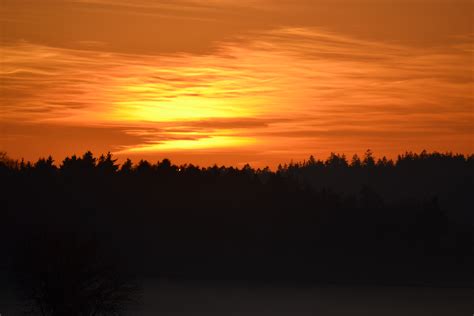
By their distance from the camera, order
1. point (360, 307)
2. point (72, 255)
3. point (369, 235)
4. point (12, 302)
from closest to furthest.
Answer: point (72, 255) < point (12, 302) < point (360, 307) < point (369, 235)

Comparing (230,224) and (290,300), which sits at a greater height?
(230,224)

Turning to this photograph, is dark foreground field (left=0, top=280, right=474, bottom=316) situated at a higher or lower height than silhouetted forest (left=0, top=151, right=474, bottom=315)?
lower

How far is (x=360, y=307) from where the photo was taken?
395 feet

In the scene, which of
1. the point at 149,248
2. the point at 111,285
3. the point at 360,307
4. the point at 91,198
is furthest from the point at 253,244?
the point at 111,285

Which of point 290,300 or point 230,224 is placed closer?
point 290,300

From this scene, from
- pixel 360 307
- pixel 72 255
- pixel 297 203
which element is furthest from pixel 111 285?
pixel 297 203

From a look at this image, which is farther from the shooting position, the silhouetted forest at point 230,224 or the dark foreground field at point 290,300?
the silhouetted forest at point 230,224

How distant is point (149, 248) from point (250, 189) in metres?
20.3

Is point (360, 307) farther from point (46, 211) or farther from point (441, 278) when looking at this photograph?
point (46, 211)

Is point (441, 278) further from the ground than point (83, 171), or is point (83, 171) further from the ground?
point (83, 171)

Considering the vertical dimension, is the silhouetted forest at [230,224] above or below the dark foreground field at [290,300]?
above

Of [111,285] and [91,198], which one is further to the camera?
[91,198]

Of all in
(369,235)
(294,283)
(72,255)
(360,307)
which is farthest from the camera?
(369,235)

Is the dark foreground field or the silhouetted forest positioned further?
the silhouetted forest
